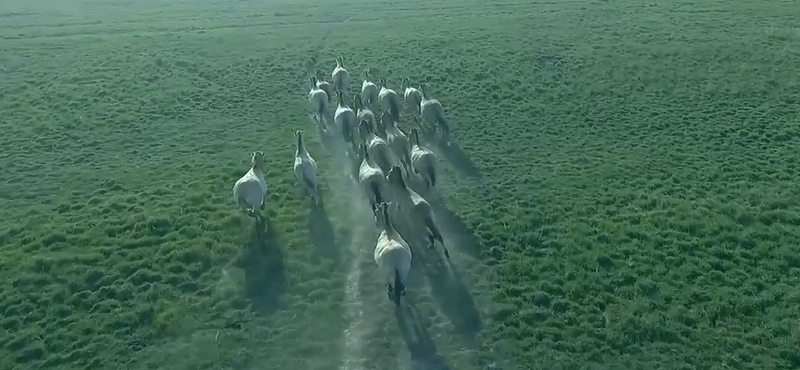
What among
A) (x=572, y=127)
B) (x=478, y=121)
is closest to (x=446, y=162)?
(x=478, y=121)

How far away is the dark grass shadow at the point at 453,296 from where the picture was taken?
14.3 m

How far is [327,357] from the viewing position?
531 inches

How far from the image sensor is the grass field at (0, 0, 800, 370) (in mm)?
14000

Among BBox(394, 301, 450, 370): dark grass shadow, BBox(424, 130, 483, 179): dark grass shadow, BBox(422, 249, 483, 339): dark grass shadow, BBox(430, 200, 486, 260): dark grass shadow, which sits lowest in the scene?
BBox(394, 301, 450, 370): dark grass shadow

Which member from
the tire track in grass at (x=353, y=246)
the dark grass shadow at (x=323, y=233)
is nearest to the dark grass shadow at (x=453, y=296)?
the tire track in grass at (x=353, y=246)

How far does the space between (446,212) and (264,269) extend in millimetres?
5339

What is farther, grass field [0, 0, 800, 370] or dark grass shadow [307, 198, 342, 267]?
dark grass shadow [307, 198, 342, 267]

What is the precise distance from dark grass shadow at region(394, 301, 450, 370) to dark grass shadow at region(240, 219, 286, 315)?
2.74 m

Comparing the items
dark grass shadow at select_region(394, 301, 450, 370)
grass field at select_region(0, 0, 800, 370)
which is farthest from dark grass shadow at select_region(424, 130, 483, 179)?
dark grass shadow at select_region(394, 301, 450, 370)

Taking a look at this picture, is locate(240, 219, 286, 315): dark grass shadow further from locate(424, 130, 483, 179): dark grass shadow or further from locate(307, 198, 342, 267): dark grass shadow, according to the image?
locate(424, 130, 483, 179): dark grass shadow

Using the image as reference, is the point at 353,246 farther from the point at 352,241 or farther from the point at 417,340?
the point at 417,340

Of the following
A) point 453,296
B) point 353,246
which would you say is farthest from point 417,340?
point 353,246

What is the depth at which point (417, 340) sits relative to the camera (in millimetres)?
13898

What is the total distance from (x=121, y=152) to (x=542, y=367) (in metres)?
17.1
